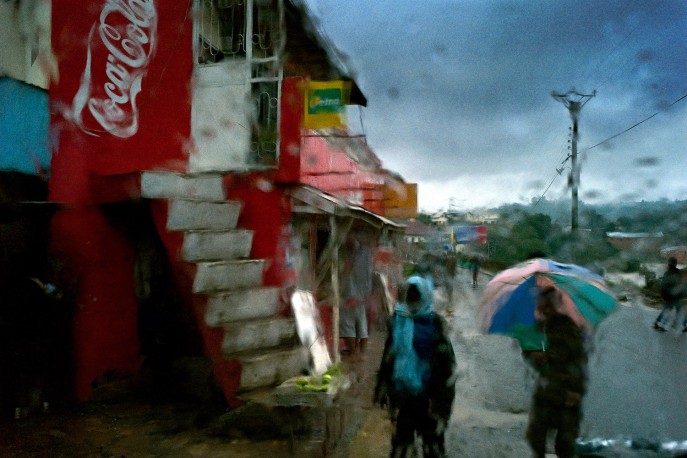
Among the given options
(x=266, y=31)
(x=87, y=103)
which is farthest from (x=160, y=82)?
(x=266, y=31)

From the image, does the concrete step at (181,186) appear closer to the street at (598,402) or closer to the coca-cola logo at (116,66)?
the coca-cola logo at (116,66)

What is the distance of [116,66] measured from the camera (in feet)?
25.5

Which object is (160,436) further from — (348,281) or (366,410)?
(348,281)

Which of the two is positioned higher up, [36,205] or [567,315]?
[36,205]

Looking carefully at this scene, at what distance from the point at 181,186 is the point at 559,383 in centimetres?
499

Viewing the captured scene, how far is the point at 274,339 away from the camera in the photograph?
20.8 feet

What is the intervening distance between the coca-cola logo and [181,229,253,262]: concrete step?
253 cm

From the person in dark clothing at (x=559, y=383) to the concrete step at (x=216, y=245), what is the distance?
395cm

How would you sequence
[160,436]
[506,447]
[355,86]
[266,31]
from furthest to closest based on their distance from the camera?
1. [355,86]
2. [266,31]
3. [160,436]
4. [506,447]

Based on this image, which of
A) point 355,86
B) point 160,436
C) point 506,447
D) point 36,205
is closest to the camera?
point 506,447

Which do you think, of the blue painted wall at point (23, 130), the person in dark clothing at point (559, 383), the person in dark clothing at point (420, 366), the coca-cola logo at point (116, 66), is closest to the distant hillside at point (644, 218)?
the person in dark clothing at point (559, 383)

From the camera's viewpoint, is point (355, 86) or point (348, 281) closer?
point (355, 86)

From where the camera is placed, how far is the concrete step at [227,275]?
235 inches

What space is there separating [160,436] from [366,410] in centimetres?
265
